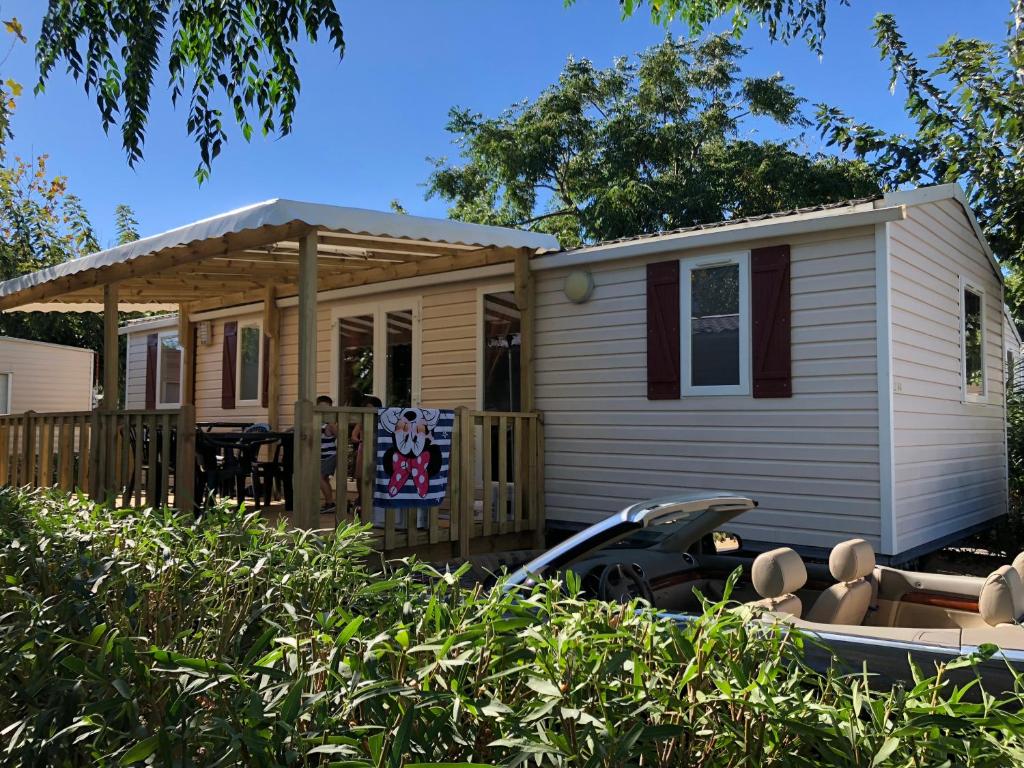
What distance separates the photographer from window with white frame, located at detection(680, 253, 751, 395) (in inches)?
275

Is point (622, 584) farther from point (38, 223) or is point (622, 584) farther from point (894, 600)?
point (38, 223)

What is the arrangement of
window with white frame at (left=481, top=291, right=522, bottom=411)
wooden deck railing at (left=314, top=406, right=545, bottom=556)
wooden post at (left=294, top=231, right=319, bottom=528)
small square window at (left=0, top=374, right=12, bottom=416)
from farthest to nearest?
small square window at (left=0, top=374, right=12, bottom=416)
window with white frame at (left=481, top=291, right=522, bottom=411)
wooden deck railing at (left=314, top=406, right=545, bottom=556)
wooden post at (left=294, top=231, right=319, bottom=528)

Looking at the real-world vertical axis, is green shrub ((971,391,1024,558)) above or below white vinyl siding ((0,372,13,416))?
below

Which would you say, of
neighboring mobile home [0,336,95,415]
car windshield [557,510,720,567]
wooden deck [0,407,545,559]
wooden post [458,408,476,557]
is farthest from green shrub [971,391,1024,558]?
neighboring mobile home [0,336,95,415]

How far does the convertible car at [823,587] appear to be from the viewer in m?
2.71

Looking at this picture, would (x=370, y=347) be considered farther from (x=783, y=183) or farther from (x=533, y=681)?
(x=783, y=183)

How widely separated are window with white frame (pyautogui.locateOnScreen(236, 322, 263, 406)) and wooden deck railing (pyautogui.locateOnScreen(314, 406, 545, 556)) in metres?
4.14

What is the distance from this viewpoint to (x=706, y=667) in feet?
4.93

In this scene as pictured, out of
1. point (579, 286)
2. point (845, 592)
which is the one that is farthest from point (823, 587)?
point (579, 286)

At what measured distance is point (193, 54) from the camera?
15.3 ft

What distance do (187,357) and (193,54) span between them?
853 cm

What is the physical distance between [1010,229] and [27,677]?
1350cm

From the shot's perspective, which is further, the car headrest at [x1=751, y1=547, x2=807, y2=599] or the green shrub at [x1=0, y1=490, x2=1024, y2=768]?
the car headrest at [x1=751, y1=547, x2=807, y2=599]

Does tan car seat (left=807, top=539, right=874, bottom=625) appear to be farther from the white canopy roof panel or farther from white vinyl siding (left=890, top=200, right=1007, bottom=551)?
the white canopy roof panel
